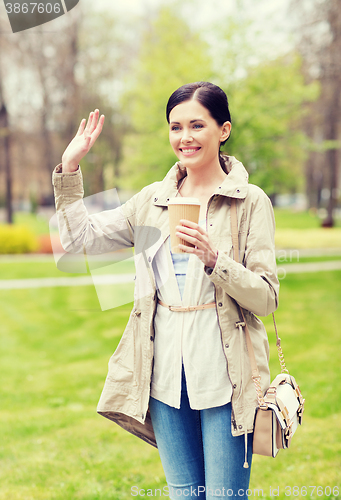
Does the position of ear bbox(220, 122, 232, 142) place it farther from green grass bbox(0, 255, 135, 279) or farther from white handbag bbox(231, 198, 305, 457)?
green grass bbox(0, 255, 135, 279)

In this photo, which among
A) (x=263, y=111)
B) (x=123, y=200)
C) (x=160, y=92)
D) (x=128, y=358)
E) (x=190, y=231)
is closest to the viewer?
(x=190, y=231)

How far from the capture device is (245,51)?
998cm

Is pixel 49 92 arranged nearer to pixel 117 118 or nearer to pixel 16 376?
pixel 117 118

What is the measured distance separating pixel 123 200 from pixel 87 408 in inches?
103

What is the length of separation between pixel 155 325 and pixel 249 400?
1.51 ft

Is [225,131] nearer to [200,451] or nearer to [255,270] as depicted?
[255,270]

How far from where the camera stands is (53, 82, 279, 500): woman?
1871 mm

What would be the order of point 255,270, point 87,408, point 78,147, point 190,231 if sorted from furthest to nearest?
point 87,408 → point 78,147 → point 255,270 → point 190,231

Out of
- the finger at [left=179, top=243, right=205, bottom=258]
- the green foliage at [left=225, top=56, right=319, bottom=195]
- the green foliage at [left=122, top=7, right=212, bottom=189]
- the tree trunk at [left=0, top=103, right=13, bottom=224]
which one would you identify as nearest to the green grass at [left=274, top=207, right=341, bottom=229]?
the tree trunk at [left=0, top=103, right=13, bottom=224]

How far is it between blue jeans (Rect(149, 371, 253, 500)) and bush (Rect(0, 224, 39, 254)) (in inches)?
551

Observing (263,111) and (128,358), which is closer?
(128,358)

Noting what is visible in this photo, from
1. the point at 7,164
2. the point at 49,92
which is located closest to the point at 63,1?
the point at 49,92

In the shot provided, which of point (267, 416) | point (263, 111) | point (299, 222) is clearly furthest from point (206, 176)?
point (299, 222)

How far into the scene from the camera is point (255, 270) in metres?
1.85
